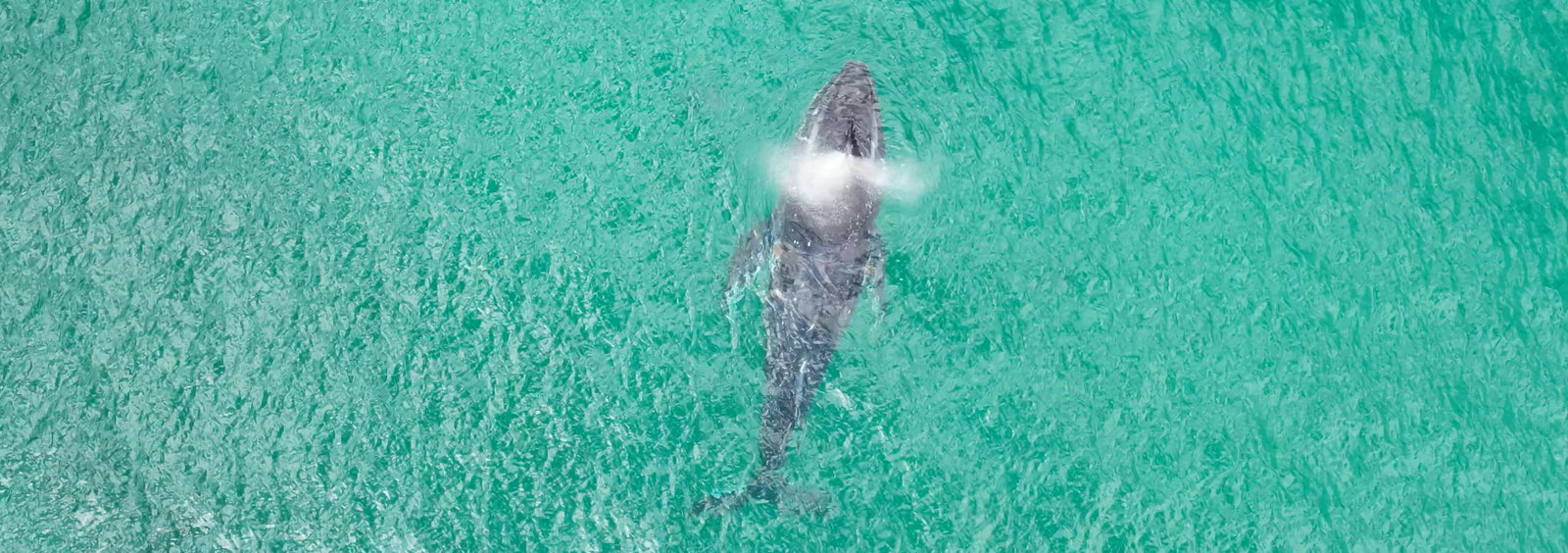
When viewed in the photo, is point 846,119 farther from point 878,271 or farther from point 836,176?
point 878,271

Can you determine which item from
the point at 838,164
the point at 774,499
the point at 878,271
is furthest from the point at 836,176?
the point at 774,499

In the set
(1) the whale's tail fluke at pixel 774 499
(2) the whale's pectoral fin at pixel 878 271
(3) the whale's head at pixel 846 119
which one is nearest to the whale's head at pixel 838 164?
(3) the whale's head at pixel 846 119

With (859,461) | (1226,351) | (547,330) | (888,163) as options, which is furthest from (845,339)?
(1226,351)

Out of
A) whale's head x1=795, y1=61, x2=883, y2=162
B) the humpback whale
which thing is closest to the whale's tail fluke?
the humpback whale

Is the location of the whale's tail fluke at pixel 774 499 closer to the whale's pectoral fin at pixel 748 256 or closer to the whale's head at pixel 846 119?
the whale's pectoral fin at pixel 748 256

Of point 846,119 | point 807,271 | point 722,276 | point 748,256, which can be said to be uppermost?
point 846,119

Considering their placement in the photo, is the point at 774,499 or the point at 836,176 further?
the point at 836,176

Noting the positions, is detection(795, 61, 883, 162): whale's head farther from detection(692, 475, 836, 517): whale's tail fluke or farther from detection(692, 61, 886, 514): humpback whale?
detection(692, 475, 836, 517): whale's tail fluke

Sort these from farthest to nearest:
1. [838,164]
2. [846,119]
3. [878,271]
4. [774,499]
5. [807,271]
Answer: [846,119] → [838,164] → [878,271] → [774,499] → [807,271]
